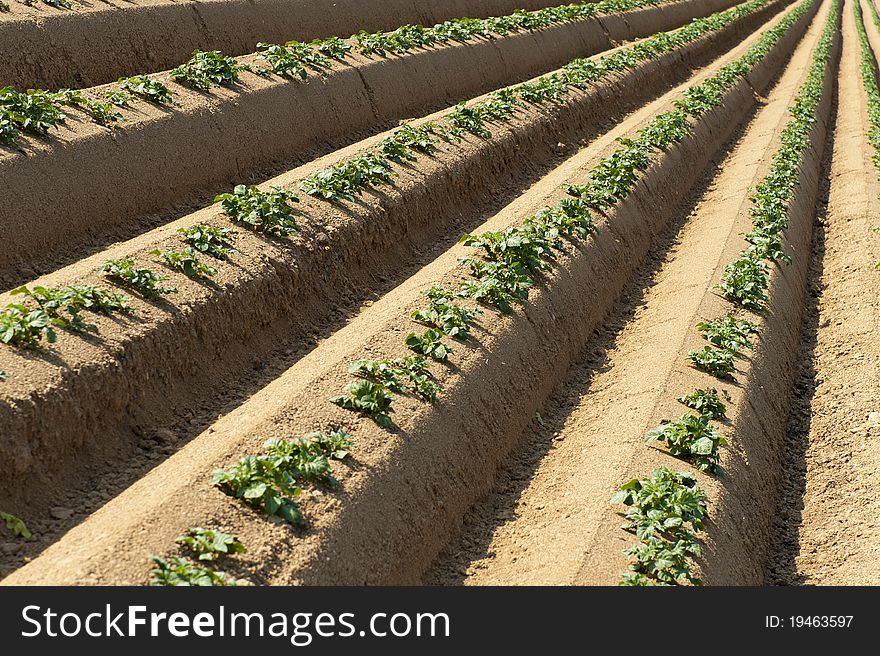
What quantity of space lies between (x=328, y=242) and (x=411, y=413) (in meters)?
3.85

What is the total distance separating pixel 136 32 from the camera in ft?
50.0

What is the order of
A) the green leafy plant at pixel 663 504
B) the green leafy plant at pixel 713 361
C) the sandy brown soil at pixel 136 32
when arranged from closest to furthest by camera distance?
the green leafy plant at pixel 663 504 < the green leafy plant at pixel 713 361 < the sandy brown soil at pixel 136 32

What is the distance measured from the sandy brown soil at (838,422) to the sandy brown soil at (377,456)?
299 centimetres

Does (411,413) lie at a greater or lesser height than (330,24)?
lesser

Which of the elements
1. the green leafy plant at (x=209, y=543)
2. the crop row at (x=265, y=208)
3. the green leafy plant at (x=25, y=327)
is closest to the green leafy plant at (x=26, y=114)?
the crop row at (x=265, y=208)

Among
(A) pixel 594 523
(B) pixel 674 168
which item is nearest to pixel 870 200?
(B) pixel 674 168

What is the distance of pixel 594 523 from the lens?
7762 millimetres

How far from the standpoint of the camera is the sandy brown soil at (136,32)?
43.9ft

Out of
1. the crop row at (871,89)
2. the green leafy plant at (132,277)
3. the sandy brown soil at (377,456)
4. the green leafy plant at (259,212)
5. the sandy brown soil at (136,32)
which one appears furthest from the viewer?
the crop row at (871,89)

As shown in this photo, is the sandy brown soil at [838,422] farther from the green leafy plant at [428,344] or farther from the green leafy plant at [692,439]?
the green leafy plant at [428,344]

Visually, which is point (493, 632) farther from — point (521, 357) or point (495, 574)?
point (521, 357)

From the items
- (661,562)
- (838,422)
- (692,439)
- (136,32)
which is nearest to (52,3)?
(136,32)

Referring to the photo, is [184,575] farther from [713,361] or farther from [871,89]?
[871,89]

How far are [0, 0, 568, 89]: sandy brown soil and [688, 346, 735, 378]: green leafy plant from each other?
34.2 feet
